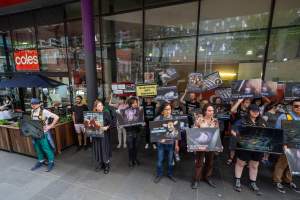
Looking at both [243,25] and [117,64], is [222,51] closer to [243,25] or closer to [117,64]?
[243,25]

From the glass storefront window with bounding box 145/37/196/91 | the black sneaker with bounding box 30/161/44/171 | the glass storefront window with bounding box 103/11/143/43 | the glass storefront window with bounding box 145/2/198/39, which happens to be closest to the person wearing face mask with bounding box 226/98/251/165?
the glass storefront window with bounding box 145/37/196/91

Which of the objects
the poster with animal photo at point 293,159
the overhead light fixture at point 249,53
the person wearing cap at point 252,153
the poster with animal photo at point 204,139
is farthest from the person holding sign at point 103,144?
the overhead light fixture at point 249,53

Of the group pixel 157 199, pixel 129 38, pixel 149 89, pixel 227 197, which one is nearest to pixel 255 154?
pixel 227 197

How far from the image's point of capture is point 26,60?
923 cm

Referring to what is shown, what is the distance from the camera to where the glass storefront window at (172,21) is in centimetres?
667

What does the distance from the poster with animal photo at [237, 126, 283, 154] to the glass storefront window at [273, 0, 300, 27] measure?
441cm

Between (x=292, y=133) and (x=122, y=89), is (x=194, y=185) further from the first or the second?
(x=122, y=89)

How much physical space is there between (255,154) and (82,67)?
784cm

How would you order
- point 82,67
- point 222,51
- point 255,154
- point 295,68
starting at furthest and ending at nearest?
1. point 82,67
2. point 222,51
3. point 295,68
4. point 255,154

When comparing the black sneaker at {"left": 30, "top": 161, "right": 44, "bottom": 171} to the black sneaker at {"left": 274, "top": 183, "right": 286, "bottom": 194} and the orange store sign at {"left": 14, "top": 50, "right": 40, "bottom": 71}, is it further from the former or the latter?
the orange store sign at {"left": 14, "top": 50, "right": 40, "bottom": 71}

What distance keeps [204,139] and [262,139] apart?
1066 mm

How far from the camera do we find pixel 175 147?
13.1 ft

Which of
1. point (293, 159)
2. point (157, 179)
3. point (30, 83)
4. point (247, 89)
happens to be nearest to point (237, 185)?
point (293, 159)

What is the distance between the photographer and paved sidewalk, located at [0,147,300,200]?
3.61 metres
